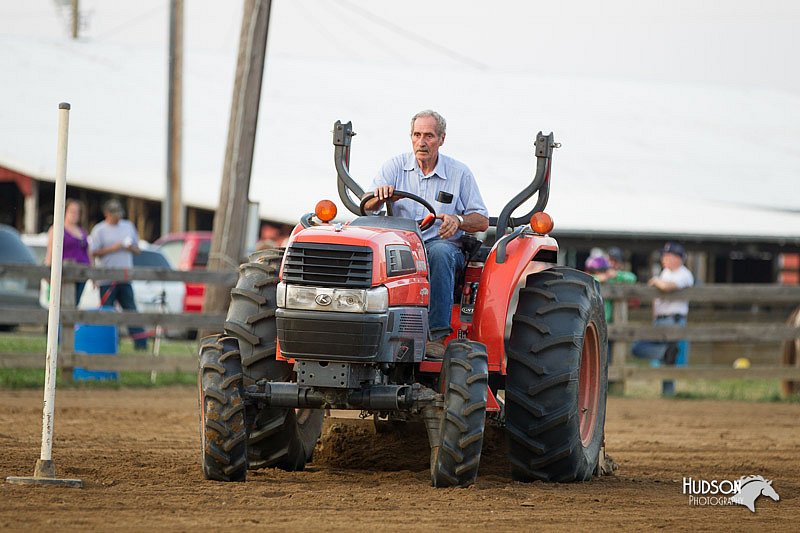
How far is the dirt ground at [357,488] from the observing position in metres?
5.58

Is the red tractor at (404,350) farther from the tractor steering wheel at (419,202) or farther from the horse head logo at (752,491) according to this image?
the horse head logo at (752,491)

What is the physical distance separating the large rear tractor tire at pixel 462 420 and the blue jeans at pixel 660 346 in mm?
9318

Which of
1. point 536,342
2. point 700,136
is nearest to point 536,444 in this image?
point 536,342

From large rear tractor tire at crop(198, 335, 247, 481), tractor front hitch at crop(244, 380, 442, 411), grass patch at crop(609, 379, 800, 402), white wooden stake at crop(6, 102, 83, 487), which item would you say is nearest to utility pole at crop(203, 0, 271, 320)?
grass patch at crop(609, 379, 800, 402)

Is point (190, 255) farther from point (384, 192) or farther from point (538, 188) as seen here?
point (384, 192)

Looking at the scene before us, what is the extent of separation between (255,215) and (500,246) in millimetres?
7569

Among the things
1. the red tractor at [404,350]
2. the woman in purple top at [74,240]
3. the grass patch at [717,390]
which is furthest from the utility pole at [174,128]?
the red tractor at [404,350]

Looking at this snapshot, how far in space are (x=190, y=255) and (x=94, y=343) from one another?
657 centimetres

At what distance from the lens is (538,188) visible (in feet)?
25.1

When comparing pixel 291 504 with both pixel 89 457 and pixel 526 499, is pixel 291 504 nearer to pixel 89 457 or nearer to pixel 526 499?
pixel 526 499

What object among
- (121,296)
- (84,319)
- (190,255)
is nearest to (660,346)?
(121,296)

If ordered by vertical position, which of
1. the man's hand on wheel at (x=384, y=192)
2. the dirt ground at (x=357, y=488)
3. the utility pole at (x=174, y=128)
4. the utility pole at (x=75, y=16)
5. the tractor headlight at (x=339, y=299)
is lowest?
the dirt ground at (x=357, y=488)

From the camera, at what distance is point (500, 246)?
712cm

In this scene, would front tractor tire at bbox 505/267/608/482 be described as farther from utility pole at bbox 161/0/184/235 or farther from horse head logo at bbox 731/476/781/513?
utility pole at bbox 161/0/184/235
